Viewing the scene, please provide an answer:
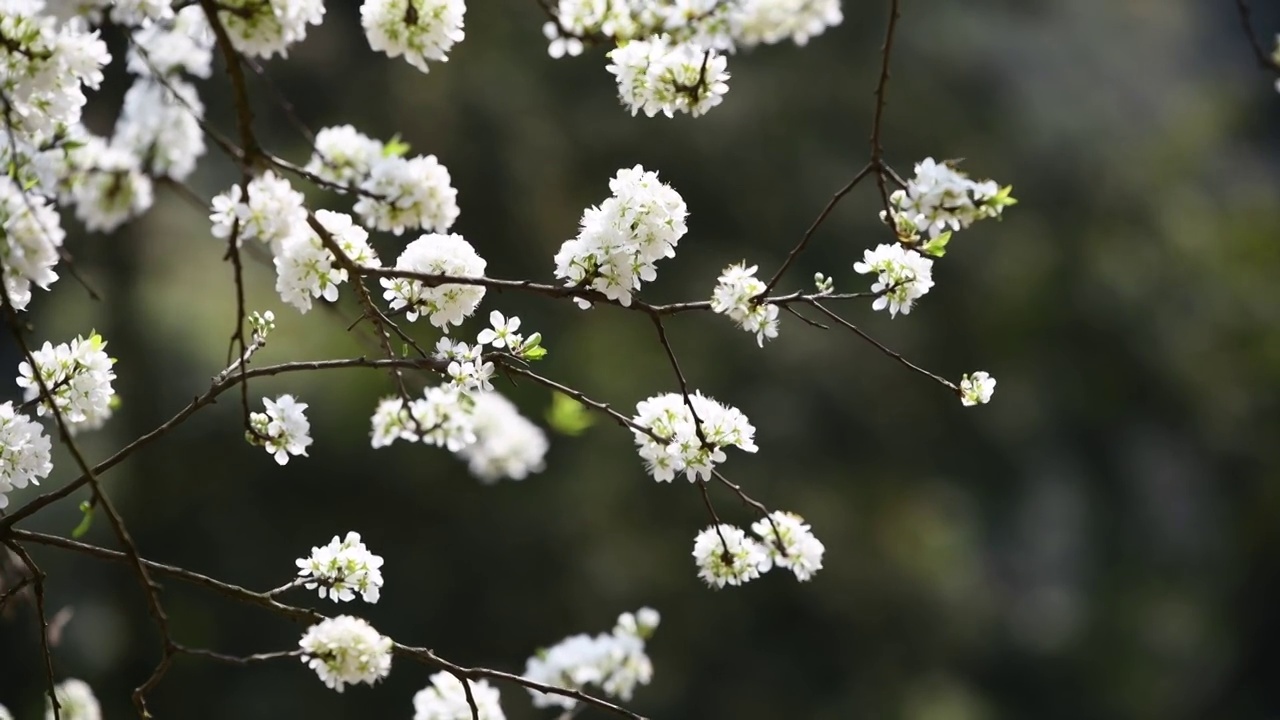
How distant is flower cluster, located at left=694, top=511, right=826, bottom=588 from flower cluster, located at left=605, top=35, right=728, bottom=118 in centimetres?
47

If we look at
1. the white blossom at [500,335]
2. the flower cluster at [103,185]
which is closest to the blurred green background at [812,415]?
the flower cluster at [103,185]

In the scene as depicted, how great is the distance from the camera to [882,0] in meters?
6.48

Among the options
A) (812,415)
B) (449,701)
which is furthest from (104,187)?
(812,415)

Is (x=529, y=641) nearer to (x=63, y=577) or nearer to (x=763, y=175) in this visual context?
(x=63, y=577)

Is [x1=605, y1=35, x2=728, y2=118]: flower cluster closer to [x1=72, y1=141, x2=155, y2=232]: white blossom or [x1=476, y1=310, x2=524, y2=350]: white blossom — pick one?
[x1=476, y1=310, x2=524, y2=350]: white blossom

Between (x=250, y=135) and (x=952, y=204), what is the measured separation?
65 cm

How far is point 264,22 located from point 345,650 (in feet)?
1.97

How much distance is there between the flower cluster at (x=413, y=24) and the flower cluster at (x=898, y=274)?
1.62 feet

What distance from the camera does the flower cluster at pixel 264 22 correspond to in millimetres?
1130

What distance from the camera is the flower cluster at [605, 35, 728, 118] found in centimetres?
130

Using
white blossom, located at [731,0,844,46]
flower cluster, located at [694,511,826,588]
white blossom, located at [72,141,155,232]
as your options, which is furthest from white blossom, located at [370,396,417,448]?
white blossom, located at [731,0,844,46]

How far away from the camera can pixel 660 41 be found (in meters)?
1.30

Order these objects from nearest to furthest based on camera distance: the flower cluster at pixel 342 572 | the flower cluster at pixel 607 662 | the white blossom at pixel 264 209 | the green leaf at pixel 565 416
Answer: the white blossom at pixel 264 209, the flower cluster at pixel 342 572, the green leaf at pixel 565 416, the flower cluster at pixel 607 662

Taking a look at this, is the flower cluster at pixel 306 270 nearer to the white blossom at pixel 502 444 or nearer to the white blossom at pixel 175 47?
the white blossom at pixel 175 47
